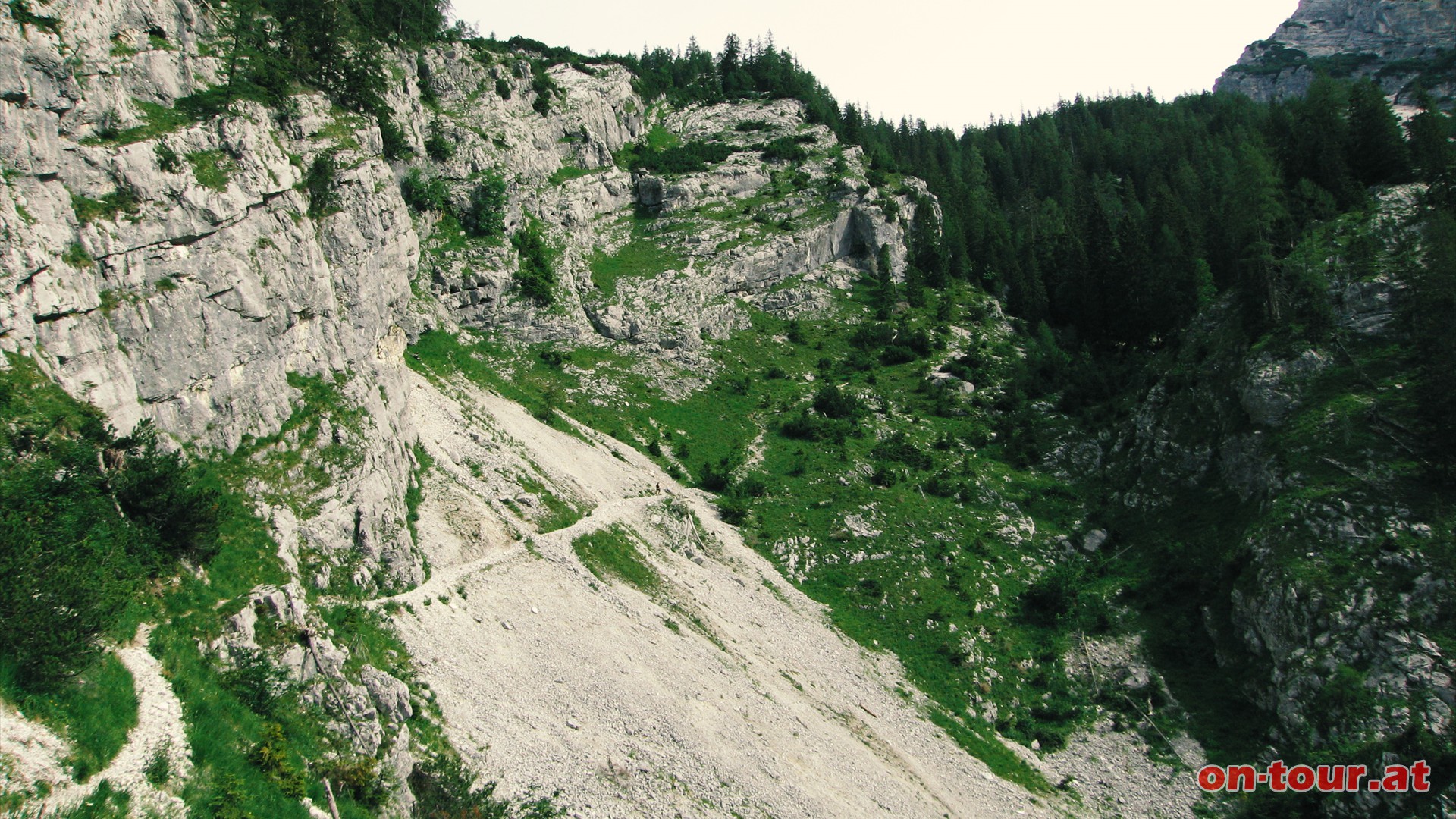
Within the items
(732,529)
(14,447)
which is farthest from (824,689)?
(14,447)

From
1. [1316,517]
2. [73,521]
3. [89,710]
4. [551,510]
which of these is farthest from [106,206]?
[1316,517]

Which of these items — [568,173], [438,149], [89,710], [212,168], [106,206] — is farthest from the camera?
[568,173]

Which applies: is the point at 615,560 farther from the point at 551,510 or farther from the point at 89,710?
the point at 89,710

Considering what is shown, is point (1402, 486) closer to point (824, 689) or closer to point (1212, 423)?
point (1212, 423)

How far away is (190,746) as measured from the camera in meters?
17.1

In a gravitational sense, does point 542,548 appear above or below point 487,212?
→ below

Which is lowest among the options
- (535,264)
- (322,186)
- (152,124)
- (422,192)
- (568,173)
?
(152,124)

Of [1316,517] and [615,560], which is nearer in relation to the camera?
[1316,517]

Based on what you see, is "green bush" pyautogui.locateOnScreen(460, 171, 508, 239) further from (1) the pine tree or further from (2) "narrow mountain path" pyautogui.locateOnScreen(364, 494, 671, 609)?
(1) the pine tree

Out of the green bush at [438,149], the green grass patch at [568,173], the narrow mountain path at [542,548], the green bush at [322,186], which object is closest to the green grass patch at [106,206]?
the green bush at [322,186]

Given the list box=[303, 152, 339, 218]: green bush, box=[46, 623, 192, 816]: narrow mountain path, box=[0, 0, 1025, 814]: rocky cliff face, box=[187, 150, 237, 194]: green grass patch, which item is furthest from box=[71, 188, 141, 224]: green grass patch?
box=[46, 623, 192, 816]: narrow mountain path

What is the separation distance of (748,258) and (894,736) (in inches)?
2414

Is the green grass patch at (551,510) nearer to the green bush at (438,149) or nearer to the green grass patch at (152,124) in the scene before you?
the green grass patch at (152,124)

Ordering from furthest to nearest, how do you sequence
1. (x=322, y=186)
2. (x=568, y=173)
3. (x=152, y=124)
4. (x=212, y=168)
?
1. (x=568, y=173)
2. (x=322, y=186)
3. (x=212, y=168)
4. (x=152, y=124)
